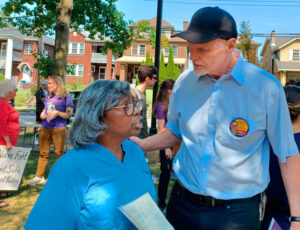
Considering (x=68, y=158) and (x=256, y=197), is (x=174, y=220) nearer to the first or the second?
(x=256, y=197)

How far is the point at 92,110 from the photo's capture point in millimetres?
1705

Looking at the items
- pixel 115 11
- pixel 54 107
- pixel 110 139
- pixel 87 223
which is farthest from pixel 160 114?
pixel 115 11

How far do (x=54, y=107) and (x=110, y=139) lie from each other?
163 inches

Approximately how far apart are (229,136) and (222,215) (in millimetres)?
492

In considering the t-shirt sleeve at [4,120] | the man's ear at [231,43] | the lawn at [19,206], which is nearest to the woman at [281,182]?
the man's ear at [231,43]

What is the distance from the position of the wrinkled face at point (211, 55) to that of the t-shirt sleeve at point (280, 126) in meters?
0.34

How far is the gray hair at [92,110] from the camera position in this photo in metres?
1.69

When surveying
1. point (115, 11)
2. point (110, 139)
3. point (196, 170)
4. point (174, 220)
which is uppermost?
point (115, 11)

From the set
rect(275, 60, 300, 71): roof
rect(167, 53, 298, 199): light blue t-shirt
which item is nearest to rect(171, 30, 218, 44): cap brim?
rect(167, 53, 298, 199): light blue t-shirt

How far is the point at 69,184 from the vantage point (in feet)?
4.87

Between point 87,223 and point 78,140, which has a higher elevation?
point 78,140

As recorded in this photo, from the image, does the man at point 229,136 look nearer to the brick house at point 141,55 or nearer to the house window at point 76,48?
the brick house at point 141,55

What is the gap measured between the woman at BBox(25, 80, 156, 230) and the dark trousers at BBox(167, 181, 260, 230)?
1.17 ft

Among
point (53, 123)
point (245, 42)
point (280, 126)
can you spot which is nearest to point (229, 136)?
point (280, 126)
